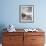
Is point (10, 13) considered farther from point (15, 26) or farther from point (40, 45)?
point (40, 45)

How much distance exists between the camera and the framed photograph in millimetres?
4117

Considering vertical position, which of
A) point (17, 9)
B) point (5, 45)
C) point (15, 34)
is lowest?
point (5, 45)

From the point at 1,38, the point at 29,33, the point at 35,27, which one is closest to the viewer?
the point at 29,33

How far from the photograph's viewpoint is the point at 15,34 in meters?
3.66

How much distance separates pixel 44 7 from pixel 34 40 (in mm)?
1140

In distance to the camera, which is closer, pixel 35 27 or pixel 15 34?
pixel 15 34

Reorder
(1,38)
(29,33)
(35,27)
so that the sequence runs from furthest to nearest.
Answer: (35,27) < (1,38) < (29,33)

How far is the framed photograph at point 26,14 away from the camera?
4.12 metres

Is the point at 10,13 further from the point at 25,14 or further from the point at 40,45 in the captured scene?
the point at 40,45

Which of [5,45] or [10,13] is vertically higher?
[10,13]

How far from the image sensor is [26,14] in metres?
4.15

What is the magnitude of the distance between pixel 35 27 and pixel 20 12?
2.21ft

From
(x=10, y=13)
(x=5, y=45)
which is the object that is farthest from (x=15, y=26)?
(x=5, y=45)

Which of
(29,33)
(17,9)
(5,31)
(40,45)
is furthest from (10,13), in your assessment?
(40,45)
